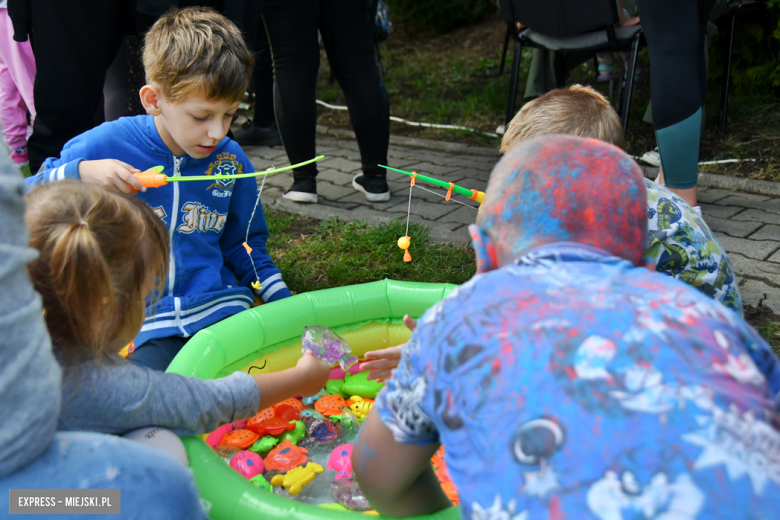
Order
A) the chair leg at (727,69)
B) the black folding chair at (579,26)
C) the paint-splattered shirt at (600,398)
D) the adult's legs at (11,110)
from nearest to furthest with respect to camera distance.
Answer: the paint-splattered shirt at (600,398) < the black folding chair at (579,26) < the chair leg at (727,69) < the adult's legs at (11,110)

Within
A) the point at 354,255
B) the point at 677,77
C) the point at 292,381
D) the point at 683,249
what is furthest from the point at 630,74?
the point at 292,381

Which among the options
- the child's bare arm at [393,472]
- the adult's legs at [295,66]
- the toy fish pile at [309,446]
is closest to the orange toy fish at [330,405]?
the toy fish pile at [309,446]

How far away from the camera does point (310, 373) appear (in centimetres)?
160

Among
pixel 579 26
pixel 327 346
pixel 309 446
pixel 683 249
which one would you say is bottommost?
pixel 309 446

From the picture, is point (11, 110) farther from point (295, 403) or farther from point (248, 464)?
point (248, 464)

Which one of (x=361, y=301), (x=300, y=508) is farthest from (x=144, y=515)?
(x=361, y=301)

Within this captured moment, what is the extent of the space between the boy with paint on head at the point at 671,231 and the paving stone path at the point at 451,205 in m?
0.81

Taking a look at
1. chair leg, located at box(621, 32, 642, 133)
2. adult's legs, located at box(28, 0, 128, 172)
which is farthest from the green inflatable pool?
chair leg, located at box(621, 32, 642, 133)

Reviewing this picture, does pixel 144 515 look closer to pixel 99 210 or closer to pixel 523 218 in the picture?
pixel 99 210

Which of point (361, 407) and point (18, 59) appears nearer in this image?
point (361, 407)

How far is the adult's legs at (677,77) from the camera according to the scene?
2.21m

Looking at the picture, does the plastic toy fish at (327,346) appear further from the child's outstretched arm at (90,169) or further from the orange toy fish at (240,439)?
the child's outstretched arm at (90,169)

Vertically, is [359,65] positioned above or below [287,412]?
above

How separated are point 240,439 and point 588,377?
4.19ft
